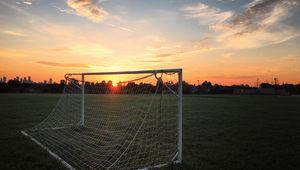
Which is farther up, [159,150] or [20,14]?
[20,14]

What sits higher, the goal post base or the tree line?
the tree line

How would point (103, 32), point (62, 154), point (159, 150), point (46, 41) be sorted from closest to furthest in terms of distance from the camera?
1. point (62, 154)
2. point (159, 150)
3. point (103, 32)
4. point (46, 41)

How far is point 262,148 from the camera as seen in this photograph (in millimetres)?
6508

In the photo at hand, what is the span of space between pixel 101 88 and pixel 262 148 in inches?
292

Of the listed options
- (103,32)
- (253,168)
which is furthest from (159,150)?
(103,32)

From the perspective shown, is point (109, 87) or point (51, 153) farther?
point (109, 87)

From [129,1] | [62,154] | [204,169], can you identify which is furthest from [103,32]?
[204,169]

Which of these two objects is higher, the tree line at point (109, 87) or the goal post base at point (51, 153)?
the tree line at point (109, 87)

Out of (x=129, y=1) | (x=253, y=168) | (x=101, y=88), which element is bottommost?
(x=253, y=168)

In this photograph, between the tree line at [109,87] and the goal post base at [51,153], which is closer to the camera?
the goal post base at [51,153]

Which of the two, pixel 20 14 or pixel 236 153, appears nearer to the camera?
pixel 236 153

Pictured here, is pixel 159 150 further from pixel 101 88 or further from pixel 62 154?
pixel 101 88

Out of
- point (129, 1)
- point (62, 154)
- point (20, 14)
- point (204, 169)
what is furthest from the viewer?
point (20, 14)

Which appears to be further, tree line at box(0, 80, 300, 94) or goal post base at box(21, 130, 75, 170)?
tree line at box(0, 80, 300, 94)
